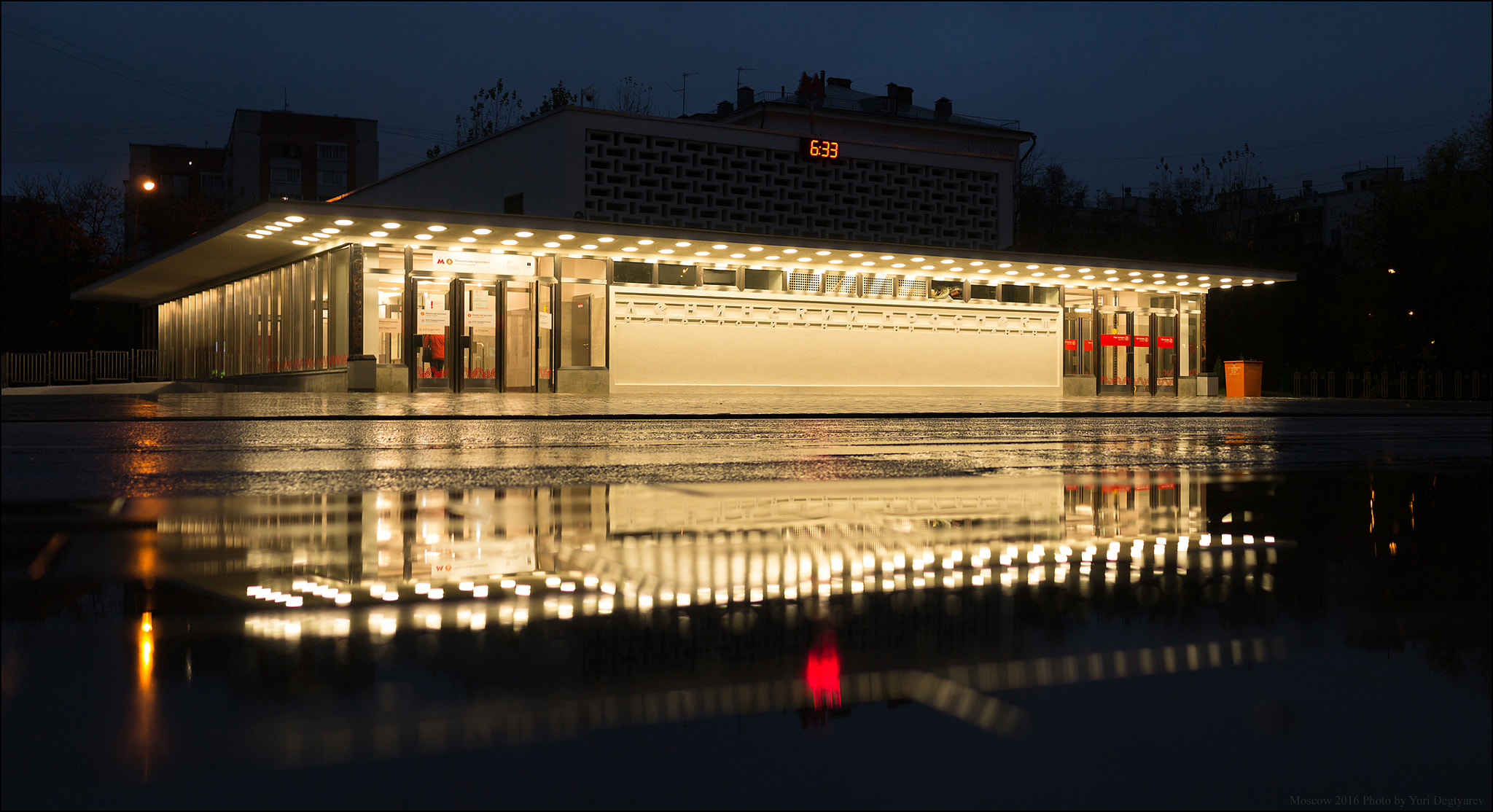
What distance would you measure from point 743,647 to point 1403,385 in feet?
155

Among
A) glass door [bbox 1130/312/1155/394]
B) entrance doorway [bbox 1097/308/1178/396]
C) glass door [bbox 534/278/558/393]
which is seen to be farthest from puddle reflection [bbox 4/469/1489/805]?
glass door [bbox 1130/312/1155/394]

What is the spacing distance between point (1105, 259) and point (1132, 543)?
32.6m

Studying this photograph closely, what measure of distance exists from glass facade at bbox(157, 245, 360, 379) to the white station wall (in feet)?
22.1

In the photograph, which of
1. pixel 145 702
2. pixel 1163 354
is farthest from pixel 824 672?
pixel 1163 354

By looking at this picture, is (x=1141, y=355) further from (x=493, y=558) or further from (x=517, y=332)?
(x=493, y=558)

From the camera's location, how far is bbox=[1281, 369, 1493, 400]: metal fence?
41656 millimetres

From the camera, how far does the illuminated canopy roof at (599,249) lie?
1002 inches

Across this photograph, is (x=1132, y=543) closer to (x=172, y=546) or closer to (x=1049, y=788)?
(x=1049, y=788)

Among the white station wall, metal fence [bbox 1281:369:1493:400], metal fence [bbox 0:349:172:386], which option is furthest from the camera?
metal fence [bbox 0:349:172:386]

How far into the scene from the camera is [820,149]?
37000mm

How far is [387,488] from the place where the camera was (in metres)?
6.30

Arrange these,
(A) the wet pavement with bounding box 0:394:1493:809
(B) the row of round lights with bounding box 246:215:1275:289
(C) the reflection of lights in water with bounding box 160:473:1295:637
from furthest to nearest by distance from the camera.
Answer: (B) the row of round lights with bounding box 246:215:1275:289, (C) the reflection of lights in water with bounding box 160:473:1295:637, (A) the wet pavement with bounding box 0:394:1493:809

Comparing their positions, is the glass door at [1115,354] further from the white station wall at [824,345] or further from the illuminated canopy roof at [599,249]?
the white station wall at [824,345]

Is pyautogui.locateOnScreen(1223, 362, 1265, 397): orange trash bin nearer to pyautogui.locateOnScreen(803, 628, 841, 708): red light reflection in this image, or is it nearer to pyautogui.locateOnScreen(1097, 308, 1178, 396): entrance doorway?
pyautogui.locateOnScreen(1097, 308, 1178, 396): entrance doorway
